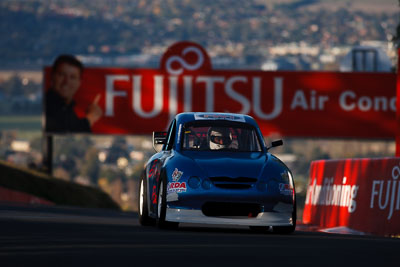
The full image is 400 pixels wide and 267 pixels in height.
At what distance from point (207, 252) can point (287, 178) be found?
10.8ft

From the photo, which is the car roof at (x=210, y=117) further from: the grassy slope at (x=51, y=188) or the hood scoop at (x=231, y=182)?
the grassy slope at (x=51, y=188)

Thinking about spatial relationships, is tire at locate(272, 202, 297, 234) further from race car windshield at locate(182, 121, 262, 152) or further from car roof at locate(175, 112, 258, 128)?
car roof at locate(175, 112, 258, 128)

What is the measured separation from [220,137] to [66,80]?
31.0 meters

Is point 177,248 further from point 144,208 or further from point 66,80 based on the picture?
point 66,80

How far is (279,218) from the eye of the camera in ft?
48.4

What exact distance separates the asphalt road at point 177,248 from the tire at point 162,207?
0.55 feet

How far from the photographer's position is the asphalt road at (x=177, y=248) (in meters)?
10.9

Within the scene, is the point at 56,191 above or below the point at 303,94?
below

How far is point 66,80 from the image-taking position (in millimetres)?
46438

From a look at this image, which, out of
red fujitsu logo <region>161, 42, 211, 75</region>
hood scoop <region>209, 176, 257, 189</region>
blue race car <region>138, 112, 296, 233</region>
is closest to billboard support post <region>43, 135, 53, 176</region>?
red fujitsu logo <region>161, 42, 211, 75</region>

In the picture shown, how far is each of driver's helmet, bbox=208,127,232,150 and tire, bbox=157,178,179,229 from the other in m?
0.98

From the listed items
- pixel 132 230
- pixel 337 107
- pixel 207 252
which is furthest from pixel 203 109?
pixel 207 252

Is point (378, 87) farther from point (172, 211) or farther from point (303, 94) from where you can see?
point (172, 211)

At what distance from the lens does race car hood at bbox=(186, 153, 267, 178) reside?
14.6 metres
